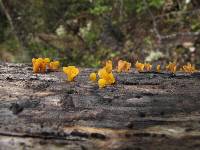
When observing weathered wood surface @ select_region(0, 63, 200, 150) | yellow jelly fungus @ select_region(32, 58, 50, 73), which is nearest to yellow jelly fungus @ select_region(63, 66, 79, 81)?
weathered wood surface @ select_region(0, 63, 200, 150)

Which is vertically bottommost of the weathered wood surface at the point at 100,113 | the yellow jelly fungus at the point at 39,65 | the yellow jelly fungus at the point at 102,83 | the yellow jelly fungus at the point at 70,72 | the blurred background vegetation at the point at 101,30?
the weathered wood surface at the point at 100,113

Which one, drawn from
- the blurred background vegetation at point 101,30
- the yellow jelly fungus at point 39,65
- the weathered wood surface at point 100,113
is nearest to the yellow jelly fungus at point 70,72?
the weathered wood surface at point 100,113

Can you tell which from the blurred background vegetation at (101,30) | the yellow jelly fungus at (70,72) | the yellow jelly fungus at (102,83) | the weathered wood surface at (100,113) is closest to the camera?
the weathered wood surface at (100,113)

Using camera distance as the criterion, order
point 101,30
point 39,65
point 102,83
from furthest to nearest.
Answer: point 101,30
point 39,65
point 102,83

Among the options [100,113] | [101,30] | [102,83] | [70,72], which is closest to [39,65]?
[70,72]

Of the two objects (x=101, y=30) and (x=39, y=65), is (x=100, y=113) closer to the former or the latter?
(x=39, y=65)

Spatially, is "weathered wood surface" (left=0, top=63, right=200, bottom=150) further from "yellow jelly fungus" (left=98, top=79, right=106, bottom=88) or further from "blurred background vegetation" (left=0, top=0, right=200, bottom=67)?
"blurred background vegetation" (left=0, top=0, right=200, bottom=67)

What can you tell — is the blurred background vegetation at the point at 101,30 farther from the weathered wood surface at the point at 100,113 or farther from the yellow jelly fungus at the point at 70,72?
the weathered wood surface at the point at 100,113
